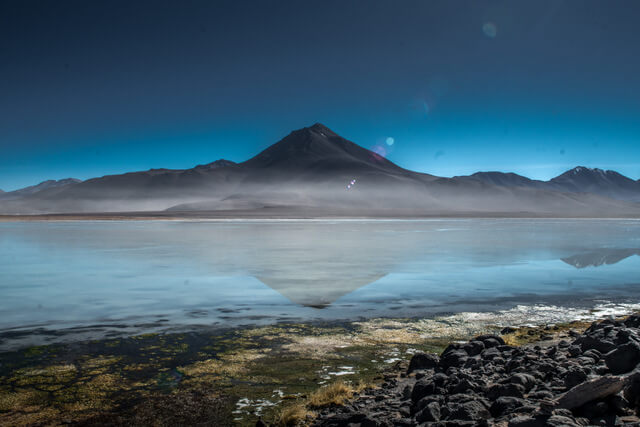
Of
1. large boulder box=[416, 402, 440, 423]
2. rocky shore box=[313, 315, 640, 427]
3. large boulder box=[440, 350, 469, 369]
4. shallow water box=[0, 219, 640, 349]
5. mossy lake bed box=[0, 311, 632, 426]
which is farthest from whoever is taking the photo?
shallow water box=[0, 219, 640, 349]

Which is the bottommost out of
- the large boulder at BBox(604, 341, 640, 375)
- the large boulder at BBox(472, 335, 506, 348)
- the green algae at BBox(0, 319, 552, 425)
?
the green algae at BBox(0, 319, 552, 425)

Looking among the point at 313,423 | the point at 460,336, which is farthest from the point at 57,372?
the point at 460,336

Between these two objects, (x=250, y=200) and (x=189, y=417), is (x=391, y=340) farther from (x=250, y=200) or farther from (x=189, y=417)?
(x=250, y=200)

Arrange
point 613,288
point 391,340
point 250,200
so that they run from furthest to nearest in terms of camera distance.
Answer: point 250,200 → point 613,288 → point 391,340

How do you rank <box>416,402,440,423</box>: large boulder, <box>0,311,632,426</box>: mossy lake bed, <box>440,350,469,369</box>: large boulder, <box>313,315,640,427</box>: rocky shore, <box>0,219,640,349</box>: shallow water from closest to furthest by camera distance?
<box>313,315,640,427</box>: rocky shore < <box>416,402,440,423</box>: large boulder < <box>0,311,632,426</box>: mossy lake bed < <box>440,350,469,369</box>: large boulder < <box>0,219,640,349</box>: shallow water

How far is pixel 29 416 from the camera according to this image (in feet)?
15.7

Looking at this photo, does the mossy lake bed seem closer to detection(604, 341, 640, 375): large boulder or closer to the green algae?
the green algae

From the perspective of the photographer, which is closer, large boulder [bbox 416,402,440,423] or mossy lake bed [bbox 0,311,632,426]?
large boulder [bbox 416,402,440,423]

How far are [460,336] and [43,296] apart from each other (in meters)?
8.82

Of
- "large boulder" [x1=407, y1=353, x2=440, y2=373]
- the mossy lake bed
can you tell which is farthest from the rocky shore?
the mossy lake bed

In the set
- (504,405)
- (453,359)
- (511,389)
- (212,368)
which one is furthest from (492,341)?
(212,368)

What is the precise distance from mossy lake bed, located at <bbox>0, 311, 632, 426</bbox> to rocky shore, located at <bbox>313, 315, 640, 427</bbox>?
58cm

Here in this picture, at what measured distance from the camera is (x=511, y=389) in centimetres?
474

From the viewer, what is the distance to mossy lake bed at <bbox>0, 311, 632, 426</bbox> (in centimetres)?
493
